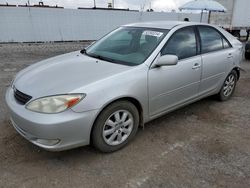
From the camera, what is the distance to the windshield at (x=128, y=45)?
Answer: 3.10m

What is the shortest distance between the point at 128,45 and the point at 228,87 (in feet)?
7.69

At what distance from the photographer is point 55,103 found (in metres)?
2.37

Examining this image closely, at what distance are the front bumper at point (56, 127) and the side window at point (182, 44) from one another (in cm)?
149

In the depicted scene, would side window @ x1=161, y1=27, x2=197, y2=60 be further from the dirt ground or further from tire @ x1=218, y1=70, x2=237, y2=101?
tire @ x1=218, y1=70, x2=237, y2=101

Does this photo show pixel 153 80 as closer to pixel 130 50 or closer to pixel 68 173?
pixel 130 50

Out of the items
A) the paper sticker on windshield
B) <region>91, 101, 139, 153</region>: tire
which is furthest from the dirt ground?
the paper sticker on windshield

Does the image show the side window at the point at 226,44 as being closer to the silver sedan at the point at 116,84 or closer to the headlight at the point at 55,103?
the silver sedan at the point at 116,84

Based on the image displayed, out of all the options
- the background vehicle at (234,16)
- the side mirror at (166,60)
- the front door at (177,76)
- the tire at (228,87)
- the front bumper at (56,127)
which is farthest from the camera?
the background vehicle at (234,16)

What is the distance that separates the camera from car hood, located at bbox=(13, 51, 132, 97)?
8.21 feet

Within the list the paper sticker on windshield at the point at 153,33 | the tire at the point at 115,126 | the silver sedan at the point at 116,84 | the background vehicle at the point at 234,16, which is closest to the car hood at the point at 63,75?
the silver sedan at the point at 116,84

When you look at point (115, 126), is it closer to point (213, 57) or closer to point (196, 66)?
point (196, 66)

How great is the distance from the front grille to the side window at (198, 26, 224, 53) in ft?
9.00

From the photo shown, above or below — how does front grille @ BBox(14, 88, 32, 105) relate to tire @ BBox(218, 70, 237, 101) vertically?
above

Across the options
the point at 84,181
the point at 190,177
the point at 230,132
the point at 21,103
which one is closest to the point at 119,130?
the point at 84,181
